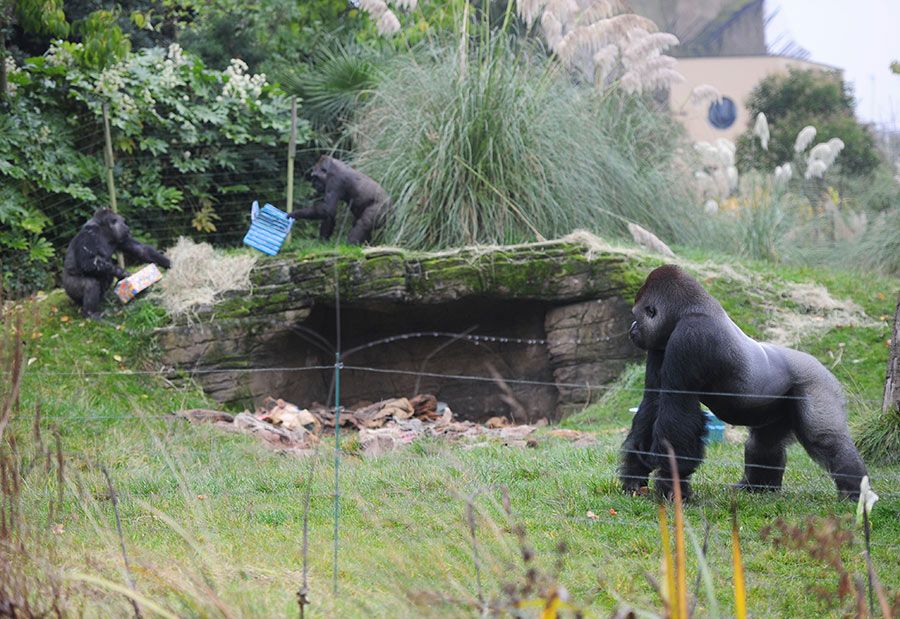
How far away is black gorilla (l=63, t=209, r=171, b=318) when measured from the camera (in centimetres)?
976

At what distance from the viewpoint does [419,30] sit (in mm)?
14609

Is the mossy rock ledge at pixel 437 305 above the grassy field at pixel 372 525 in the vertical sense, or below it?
above

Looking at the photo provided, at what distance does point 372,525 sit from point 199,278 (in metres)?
5.88

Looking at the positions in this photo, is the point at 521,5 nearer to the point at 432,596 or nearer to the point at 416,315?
the point at 416,315

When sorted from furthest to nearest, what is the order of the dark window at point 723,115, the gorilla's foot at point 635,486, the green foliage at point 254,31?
the dark window at point 723,115, the green foliage at point 254,31, the gorilla's foot at point 635,486

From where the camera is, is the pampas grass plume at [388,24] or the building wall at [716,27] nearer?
the pampas grass plume at [388,24]

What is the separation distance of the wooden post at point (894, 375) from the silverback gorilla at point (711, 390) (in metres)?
1.21

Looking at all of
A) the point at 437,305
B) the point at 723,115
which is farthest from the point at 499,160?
the point at 723,115

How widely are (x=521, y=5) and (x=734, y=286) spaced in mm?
4552

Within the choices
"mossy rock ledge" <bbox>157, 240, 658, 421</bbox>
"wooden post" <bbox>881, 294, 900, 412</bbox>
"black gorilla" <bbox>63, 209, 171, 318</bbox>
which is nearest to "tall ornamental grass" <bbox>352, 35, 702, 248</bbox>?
"mossy rock ledge" <bbox>157, 240, 658, 421</bbox>

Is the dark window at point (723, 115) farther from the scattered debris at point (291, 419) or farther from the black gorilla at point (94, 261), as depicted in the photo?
the scattered debris at point (291, 419)

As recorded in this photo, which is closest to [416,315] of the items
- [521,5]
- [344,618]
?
[521,5]

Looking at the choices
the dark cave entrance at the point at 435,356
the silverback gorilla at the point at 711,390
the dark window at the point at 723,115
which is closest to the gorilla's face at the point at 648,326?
the silverback gorilla at the point at 711,390

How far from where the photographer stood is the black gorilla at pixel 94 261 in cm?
976
